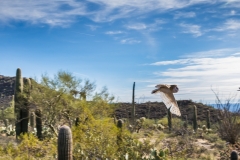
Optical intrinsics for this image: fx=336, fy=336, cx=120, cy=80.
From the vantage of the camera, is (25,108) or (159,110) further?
(159,110)

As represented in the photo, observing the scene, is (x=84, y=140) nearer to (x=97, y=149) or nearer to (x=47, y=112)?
(x=97, y=149)

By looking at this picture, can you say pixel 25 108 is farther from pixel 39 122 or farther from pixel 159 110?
pixel 159 110

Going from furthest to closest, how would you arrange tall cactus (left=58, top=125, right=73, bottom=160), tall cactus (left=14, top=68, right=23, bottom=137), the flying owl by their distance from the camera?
tall cactus (left=14, top=68, right=23, bottom=137) → tall cactus (left=58, top=125, right=73, bottom=160) → the flying owl

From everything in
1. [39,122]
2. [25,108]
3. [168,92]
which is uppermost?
[25,108]

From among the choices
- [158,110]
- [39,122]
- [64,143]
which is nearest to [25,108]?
[39,122]

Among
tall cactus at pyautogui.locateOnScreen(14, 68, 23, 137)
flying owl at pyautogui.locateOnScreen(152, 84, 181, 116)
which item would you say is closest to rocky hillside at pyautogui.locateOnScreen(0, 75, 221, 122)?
tall cactus at pyautogui.locateOnScreen(14, 68, 23, 137)

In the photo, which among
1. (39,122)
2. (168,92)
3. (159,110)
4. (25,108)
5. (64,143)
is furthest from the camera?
(159,110)

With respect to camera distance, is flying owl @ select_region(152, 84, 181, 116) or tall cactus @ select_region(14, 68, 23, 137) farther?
tall cactus @ select_region(14, 68, 23, 137)

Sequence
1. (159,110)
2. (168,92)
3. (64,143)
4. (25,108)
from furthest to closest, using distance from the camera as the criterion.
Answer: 1. (159,110)
2. (25,108)
3. (64,143)
4. (168,92)

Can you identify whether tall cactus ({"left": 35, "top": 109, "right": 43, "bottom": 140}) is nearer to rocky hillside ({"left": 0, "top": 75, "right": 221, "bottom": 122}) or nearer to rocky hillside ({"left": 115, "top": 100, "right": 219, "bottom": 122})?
rocky hillside ({"left": 0, "top": 75, "right": 221, "bottom": 122})

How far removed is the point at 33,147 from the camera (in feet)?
26.4

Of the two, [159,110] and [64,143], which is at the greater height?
[159,110]

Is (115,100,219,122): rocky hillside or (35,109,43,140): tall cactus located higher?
(115,100,219,122): rocky hillside

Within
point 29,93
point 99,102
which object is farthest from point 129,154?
point 29,93
